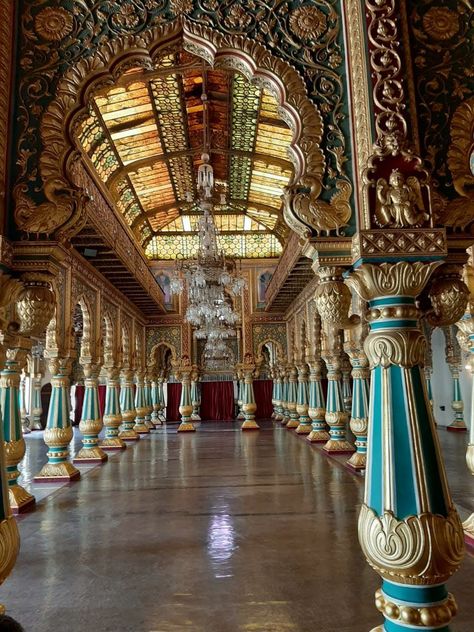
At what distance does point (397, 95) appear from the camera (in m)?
2.58

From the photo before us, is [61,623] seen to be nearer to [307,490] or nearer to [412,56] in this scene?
[412,56]

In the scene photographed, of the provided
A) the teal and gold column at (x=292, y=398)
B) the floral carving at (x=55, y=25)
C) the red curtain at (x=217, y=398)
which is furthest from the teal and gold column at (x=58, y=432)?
the red curtain at (x=217, y=398)

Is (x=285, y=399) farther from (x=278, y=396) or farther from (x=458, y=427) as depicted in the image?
(x=458, y=427)

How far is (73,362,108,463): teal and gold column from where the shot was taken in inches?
388

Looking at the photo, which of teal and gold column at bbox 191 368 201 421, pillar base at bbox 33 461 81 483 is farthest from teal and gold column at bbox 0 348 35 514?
teal and gold column at bbox 191 368 201 421

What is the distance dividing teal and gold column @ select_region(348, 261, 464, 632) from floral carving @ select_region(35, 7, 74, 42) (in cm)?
218

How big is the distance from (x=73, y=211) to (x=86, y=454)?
8.09 meters

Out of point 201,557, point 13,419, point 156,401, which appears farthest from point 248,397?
point 201,557

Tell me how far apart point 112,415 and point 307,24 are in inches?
416

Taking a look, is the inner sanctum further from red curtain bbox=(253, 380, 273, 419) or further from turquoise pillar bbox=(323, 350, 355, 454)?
red curtain bbox=(253, 380, 273, 419)

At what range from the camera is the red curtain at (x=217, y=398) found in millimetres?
23141

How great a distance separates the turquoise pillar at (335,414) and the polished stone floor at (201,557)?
194 cm

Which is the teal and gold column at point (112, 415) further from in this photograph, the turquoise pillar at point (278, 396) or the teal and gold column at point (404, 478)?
the teal and gold column at point (404, 478)

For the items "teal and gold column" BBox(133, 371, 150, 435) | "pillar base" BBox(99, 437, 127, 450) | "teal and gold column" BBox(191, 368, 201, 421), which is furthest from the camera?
"teal and gold column" BBox(191, 368, 201, 421)
